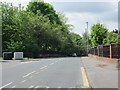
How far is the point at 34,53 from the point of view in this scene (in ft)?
178

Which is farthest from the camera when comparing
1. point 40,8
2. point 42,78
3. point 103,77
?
→ point 40,8

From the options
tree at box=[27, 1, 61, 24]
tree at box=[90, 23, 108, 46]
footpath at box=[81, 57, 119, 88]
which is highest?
tree at box=[27, 1, 61, 24]

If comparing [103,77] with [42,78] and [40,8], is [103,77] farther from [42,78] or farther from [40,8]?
[40,8]

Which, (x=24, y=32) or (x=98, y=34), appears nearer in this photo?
(x=24, y=32)

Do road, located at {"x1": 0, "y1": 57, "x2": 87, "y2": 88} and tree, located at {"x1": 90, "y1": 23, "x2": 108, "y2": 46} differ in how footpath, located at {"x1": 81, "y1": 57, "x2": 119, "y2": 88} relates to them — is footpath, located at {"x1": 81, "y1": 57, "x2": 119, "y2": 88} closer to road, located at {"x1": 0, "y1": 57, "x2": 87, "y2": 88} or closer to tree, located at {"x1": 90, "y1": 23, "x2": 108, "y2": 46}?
road, located at {"x1": 0, "y1": 57, "x2": 87, "y2": 88}

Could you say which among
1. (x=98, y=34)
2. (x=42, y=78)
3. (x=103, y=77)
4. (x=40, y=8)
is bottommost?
(x=42, y=78)

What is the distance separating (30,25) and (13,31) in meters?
4.39

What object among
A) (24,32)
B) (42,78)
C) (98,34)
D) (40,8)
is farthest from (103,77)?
(40,8)

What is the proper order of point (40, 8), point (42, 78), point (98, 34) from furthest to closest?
point (40, 8) → point (98, 34) → point (42, 78)

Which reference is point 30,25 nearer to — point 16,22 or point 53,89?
point 16,22

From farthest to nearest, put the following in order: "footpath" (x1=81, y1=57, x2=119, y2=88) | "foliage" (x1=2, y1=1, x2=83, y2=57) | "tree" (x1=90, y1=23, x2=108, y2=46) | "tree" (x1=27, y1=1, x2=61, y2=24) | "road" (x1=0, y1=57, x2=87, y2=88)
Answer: "tree" (x1=27, y1=1, x2=61, y2=24)
"tree" (x1=90, y1=23, x2=108, y2=46)
"foliage" (x1=2, y1=1, x2=83, y2=57)
"road" (x1=0, y1=57, x2=87, y2=88)
"footpath" (x1=81, y1=57, x2=119, y2=88)

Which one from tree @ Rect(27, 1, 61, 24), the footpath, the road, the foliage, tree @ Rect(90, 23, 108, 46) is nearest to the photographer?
the footpath

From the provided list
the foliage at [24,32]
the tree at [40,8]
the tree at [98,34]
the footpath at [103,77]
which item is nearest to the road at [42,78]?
the footpath at [103,77]

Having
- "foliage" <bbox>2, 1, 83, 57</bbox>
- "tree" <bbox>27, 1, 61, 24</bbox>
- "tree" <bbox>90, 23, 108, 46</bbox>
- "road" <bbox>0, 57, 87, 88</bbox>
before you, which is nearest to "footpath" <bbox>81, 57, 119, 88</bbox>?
"road" <bbox>0, 57, 87, 88</bbox>
